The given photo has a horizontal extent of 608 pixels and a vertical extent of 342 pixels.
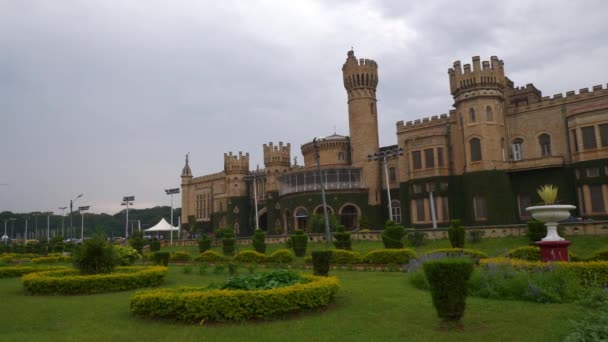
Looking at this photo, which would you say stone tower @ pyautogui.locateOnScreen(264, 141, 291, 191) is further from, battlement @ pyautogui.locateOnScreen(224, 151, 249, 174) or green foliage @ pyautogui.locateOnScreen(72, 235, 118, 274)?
green foliage @ pyautogui.locateOnScreen(72, 235, 118, 274)

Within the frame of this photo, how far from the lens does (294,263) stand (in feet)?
78.1

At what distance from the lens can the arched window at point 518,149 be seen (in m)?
36.7

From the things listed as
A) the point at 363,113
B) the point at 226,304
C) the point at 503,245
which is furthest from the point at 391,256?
the point at 363,113

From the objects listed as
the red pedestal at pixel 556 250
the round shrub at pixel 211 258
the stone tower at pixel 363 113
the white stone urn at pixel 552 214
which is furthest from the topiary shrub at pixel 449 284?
the stone tower at pixel 363 113

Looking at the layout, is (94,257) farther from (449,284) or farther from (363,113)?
(363,113)

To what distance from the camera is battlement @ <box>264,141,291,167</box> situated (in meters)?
55.8

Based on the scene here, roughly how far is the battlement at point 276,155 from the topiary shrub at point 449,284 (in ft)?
156

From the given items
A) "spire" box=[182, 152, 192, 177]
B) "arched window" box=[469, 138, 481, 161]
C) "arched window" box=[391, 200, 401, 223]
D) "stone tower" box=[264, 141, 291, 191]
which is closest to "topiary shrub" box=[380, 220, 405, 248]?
"arched window" box=[469, 138, 481, 161]

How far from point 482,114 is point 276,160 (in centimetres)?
2640

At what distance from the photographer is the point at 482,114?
35625mm

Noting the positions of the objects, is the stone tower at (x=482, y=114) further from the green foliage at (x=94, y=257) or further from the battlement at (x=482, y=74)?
the green foliage at (x=94, y=257)

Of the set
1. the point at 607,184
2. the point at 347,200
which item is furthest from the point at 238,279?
the point at 347,200

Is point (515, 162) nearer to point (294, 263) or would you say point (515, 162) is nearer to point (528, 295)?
point (294, 263)

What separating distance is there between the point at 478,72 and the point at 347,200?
16.6 meters
